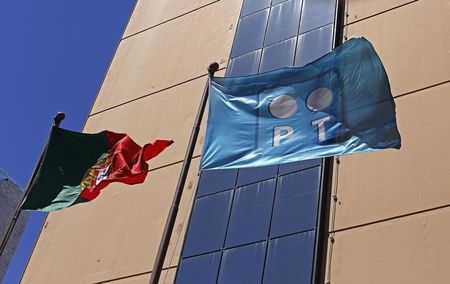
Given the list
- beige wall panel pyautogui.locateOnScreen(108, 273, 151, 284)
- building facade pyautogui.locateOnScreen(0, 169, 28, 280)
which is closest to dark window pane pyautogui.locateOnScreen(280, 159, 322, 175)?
beige wall panel pyautogui.locateOnScreen(108, 273, 151, 284)

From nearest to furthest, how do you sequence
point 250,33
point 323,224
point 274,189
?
point 323,224, point 274,189, point 250,33

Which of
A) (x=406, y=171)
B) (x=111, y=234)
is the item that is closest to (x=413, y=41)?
(x=406, y=171)

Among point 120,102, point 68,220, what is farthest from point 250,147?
point 120,102

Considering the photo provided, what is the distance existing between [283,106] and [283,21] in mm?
8547

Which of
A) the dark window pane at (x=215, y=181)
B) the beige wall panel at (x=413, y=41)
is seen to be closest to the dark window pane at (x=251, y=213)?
the dark window pane at (x=215, y=181)

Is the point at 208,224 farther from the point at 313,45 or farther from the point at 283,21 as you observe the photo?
the point at 283,21

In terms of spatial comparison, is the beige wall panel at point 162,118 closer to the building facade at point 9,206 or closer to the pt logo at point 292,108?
the pt logo at point 292,108

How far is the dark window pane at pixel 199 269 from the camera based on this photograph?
43.0 ft

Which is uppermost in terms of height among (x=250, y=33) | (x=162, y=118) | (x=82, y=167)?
(x=250, y=33)

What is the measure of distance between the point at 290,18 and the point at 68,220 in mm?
7916

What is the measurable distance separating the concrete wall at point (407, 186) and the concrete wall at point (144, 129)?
12.7 feet

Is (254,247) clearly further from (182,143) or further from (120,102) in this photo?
(120,102)

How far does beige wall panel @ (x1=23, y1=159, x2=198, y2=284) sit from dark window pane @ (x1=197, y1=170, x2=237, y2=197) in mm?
380

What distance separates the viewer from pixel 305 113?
998cm
